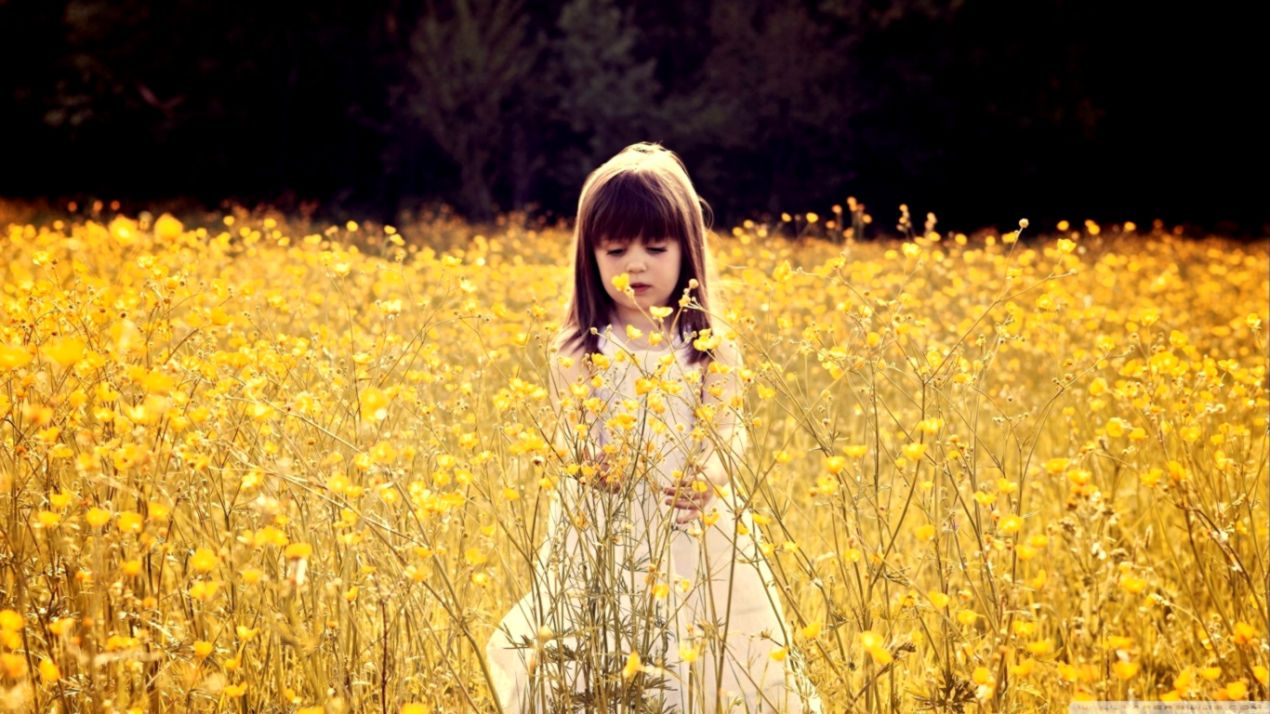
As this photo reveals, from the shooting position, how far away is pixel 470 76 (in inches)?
612

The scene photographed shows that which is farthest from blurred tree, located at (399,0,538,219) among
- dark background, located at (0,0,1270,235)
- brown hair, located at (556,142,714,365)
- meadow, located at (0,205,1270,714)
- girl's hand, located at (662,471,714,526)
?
girl's hand, located at (662,471,714,526)

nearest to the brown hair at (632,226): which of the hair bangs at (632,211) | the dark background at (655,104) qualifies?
the hair bangs at (632,211)

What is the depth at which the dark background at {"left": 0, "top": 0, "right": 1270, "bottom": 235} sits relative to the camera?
643 inches

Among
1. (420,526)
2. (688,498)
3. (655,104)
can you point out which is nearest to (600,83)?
(655,104)

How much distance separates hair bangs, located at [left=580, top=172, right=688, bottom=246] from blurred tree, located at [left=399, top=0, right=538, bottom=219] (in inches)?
519

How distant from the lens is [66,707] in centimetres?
166

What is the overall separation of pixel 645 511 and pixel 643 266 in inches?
28.7

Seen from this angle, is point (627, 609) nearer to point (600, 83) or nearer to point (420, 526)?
point (420, 526)

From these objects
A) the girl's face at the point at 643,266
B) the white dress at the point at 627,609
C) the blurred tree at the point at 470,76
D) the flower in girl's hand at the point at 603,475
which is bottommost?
the white dress at the point at 627,609

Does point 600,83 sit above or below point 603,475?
above

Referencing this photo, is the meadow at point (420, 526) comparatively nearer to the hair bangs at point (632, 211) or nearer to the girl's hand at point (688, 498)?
the girl's hand at point (688, 498)

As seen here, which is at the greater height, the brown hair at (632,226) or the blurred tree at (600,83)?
the blurred tree at (600,83)

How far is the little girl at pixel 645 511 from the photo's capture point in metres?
1.60

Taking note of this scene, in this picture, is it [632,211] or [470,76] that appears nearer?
[632,211]
